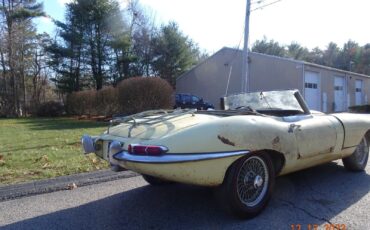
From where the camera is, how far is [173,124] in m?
3.63

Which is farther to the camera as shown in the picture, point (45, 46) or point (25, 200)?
point (45, 46)

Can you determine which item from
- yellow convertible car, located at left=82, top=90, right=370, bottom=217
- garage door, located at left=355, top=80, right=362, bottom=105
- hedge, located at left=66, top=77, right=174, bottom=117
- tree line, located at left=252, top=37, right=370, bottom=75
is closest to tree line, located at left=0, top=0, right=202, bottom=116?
hedge, located at left=66, top=77, right=174, bottom=117

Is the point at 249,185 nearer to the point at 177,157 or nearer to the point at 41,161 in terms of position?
the point at 177,157

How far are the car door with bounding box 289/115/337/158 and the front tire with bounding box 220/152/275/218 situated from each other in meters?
0.53

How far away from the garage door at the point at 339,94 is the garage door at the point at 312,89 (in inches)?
122

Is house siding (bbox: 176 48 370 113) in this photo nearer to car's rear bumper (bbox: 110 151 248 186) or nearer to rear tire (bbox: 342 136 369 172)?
rear tire (bbox: 342 136 369 172)

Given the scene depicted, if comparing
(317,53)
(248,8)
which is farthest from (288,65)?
(317,53)

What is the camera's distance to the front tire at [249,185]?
133 inches

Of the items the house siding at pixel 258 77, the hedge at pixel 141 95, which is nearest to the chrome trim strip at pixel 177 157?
the hedge at pixel 141 95

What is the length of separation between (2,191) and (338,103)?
2831 cm

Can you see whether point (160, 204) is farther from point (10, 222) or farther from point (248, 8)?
point (248, 8)

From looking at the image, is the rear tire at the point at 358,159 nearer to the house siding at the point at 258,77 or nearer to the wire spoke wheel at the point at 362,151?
the wire spoke wheel at the point at 362,151

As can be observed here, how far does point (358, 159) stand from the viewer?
5.38 metres

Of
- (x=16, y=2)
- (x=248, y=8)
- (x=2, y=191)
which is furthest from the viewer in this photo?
(x=16, y=2)
